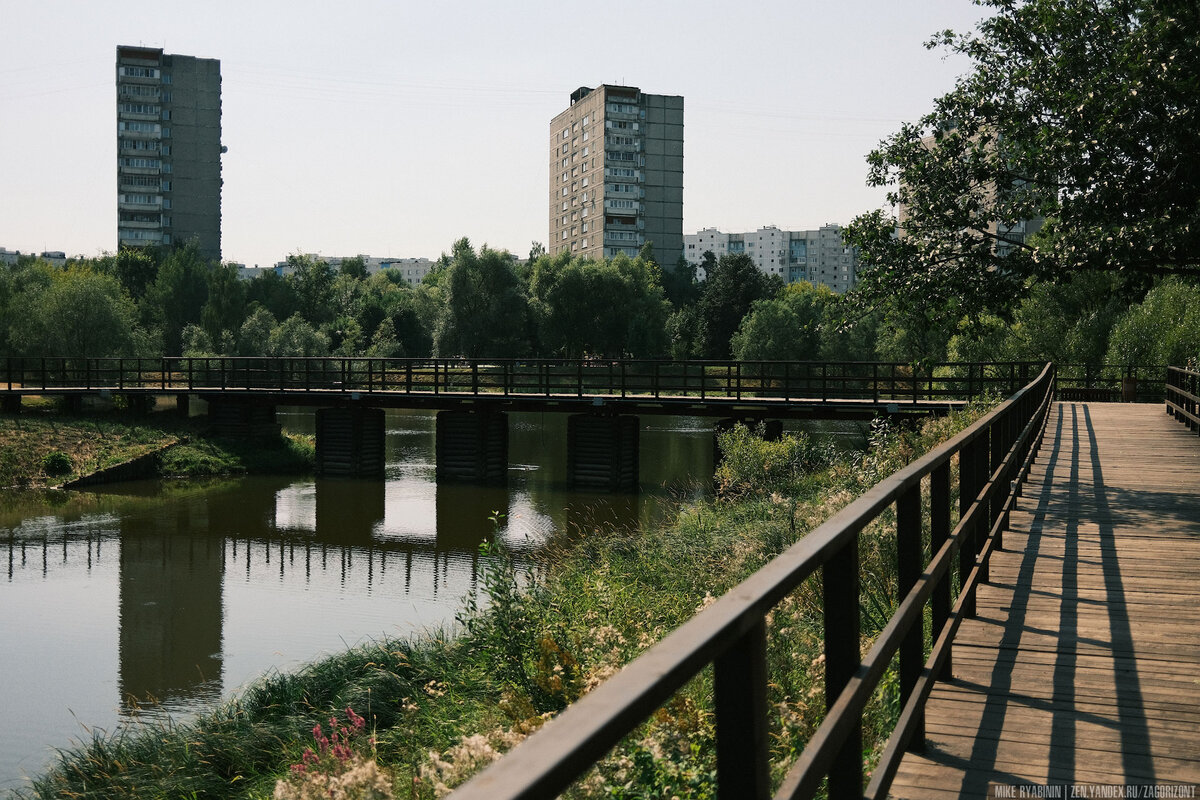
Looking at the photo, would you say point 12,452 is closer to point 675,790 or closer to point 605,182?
point 675,790

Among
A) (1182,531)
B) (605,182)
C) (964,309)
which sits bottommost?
A: (1182,531)

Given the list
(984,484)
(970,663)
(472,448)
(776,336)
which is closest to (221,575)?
(472,448)

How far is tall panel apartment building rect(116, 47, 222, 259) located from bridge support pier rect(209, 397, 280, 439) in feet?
260

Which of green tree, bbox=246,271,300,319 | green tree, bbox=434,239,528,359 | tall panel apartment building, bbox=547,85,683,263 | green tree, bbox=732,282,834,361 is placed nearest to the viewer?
green tree, bbox=434,239,528,359

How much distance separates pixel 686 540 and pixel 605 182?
102 meters

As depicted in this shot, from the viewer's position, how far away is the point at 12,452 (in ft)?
110

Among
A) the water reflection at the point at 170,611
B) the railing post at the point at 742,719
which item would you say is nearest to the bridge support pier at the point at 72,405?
the water reflection at the point at 170,611

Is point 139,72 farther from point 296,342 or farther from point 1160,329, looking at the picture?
point 1160,329

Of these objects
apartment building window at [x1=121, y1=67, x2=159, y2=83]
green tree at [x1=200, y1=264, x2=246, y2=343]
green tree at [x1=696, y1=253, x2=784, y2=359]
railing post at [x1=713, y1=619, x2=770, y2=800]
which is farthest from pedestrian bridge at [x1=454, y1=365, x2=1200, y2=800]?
apartment building window at [x1=121, y1=67, x2=159, y2=83]

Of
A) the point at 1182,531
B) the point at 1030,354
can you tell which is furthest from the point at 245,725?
the point at 1030,354

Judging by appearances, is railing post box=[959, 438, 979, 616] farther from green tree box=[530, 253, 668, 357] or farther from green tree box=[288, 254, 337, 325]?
green tree box=[288, 254, 337, 325]

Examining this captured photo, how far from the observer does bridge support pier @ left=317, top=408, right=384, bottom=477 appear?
35.6 m

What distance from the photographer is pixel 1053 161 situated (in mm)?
14625

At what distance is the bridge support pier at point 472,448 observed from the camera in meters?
34.1
